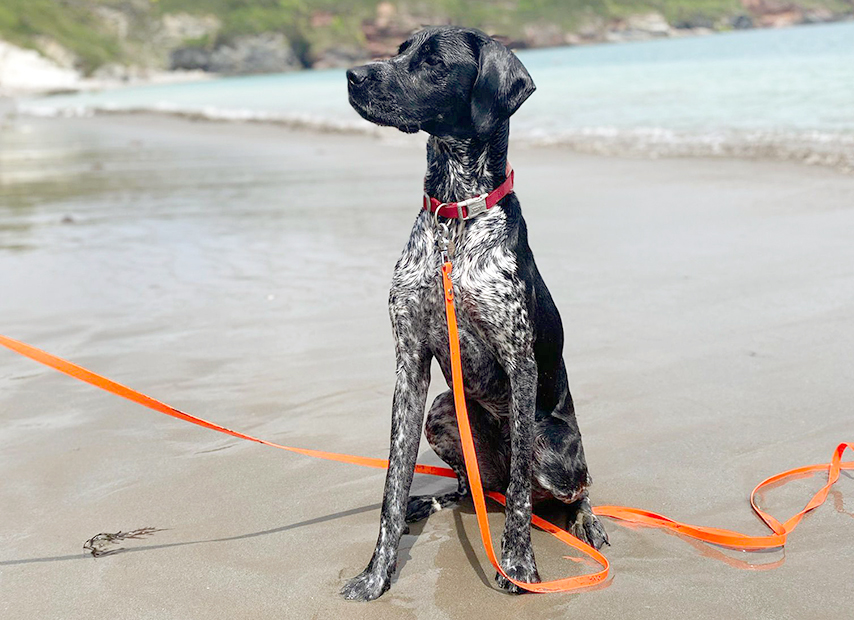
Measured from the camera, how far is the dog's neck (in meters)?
2.87

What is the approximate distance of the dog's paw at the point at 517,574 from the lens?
8.91 ft

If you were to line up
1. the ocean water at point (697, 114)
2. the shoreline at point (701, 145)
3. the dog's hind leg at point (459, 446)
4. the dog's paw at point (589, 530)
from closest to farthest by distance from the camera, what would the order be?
the dog's paw at point (589, 530), the dog's hind leg at point (459, 446), the shoreline at point (701, 145), the ocean water at point (697, 114)

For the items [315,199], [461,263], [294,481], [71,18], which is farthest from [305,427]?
[71,18]

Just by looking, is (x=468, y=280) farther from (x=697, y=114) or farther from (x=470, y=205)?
(x=697, y=114)

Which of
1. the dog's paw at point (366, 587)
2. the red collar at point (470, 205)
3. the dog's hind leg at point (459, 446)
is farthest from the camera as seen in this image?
the dog's hind leg at point (459, 446)

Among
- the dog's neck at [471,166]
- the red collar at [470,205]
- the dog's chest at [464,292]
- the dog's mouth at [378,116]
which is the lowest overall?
the dog's chest at [464,292]

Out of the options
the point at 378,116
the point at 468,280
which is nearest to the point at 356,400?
the point at 468,280

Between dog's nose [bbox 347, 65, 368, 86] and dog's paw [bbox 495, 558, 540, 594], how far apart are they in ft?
5.53

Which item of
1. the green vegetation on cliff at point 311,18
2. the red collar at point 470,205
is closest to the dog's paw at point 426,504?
the red collar at point 470,205

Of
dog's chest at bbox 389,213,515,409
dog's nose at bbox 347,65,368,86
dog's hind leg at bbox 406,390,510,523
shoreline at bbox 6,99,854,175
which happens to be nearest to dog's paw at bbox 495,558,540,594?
dog's hind leg at bbox 406,390,510,523

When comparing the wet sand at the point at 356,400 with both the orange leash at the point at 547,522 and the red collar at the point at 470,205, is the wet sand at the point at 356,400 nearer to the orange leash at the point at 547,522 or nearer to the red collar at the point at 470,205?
the orange leash at the point at 547,522

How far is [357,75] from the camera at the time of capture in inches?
111

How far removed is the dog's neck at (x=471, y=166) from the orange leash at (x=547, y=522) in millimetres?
299

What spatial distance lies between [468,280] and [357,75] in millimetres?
788
